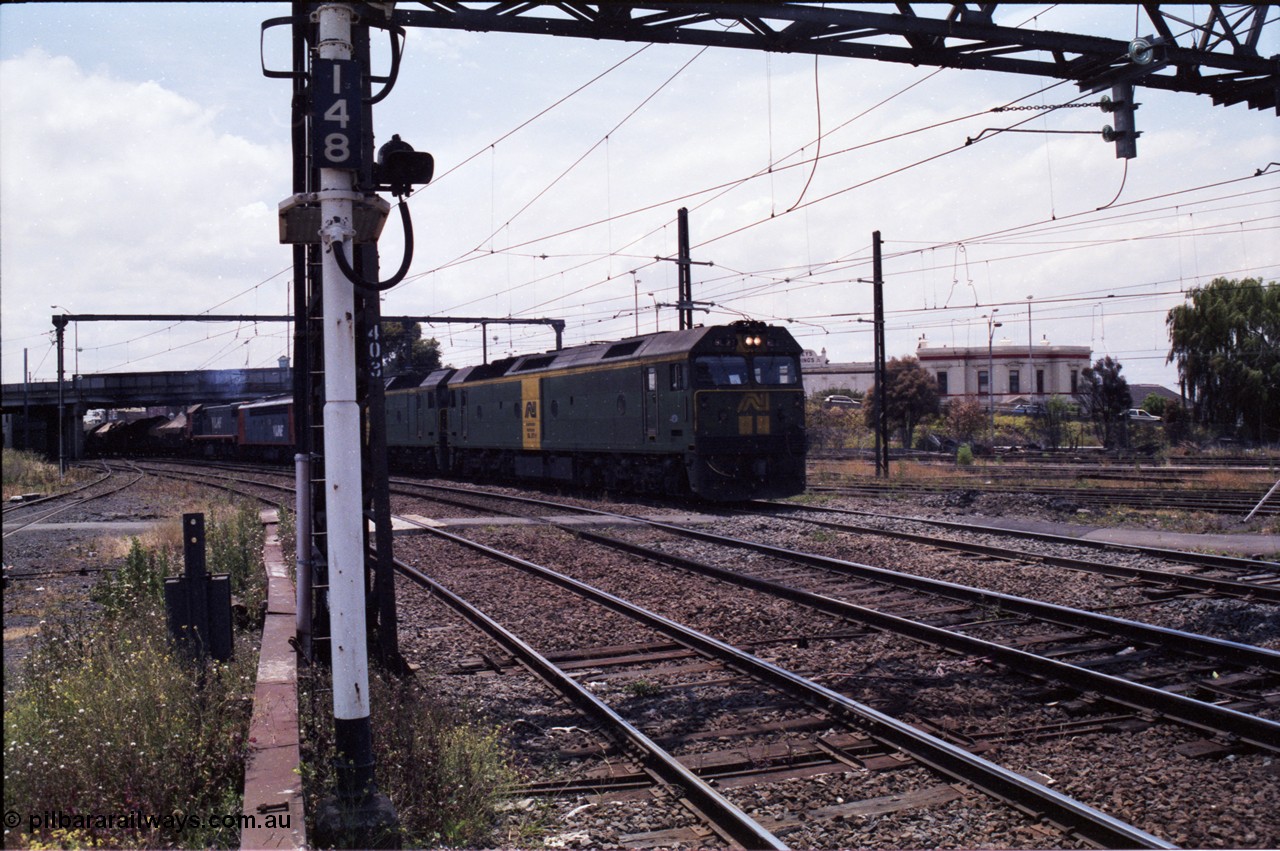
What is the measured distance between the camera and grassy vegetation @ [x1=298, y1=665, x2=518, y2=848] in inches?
186

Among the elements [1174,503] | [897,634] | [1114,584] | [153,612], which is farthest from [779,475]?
[153,612]

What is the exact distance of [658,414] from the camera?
19.8 metres

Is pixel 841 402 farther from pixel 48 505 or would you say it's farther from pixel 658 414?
pixel 48 505

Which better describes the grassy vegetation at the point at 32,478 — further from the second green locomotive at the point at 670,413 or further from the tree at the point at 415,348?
the tree at the point at 415,348

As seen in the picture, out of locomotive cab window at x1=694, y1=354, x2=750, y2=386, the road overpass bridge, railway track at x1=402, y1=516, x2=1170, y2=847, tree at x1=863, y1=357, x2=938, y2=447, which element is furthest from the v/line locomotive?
the road overpass bridge

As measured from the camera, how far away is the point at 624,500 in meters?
21.9

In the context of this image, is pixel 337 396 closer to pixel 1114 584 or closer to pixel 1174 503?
pixel 1114 584

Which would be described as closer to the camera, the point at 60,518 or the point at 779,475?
the point at 779,475

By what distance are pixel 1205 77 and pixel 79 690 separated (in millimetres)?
11896

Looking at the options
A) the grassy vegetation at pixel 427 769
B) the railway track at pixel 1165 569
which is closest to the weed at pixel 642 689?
the grassy vegetation at pixel 427 769

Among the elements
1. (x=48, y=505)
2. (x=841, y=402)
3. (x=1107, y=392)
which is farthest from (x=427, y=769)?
(x=841, y=402)

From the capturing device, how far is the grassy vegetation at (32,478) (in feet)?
105
